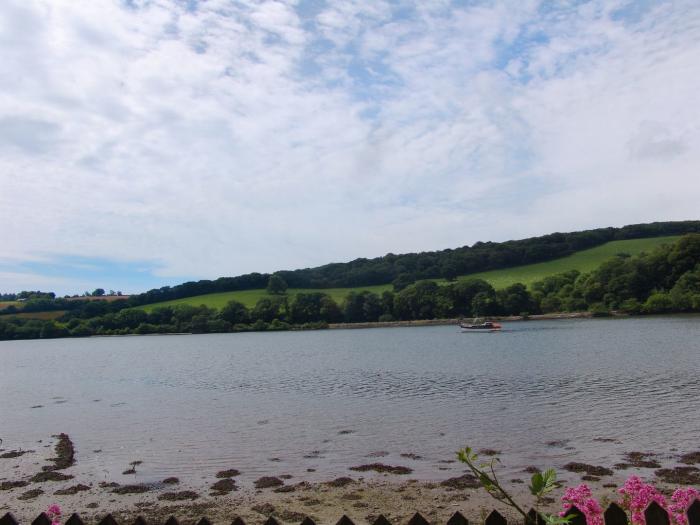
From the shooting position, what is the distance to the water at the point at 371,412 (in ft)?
65.0

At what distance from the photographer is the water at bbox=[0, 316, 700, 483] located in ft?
65.0

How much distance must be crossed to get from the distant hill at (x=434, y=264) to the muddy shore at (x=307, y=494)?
138 metres

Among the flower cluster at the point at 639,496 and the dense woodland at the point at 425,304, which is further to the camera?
the dense woodland at the point at 425,304

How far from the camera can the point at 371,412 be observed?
28766 millimetres

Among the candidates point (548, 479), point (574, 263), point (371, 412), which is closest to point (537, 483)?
point (548, 479)

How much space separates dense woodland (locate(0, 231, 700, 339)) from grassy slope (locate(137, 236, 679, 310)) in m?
5.15

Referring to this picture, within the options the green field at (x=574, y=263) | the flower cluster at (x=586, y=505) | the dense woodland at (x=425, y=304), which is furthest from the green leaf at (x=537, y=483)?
the green field at (x=574, y=263)

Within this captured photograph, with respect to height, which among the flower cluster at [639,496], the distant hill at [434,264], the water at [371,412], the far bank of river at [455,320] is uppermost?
the distant hill at [434,264]

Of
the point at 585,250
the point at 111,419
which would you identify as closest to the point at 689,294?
the point at 585,250

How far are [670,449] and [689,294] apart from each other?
329 ft

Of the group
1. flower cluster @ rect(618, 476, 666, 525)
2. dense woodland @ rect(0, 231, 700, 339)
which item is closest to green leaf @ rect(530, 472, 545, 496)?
flower cluster @ rect(618, 476, 666, 525)

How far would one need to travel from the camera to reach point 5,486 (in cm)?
1809

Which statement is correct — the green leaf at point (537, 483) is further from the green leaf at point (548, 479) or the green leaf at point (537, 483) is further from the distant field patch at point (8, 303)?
the distant field patch at point (8, 303)

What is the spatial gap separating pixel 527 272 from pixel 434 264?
30384mm
